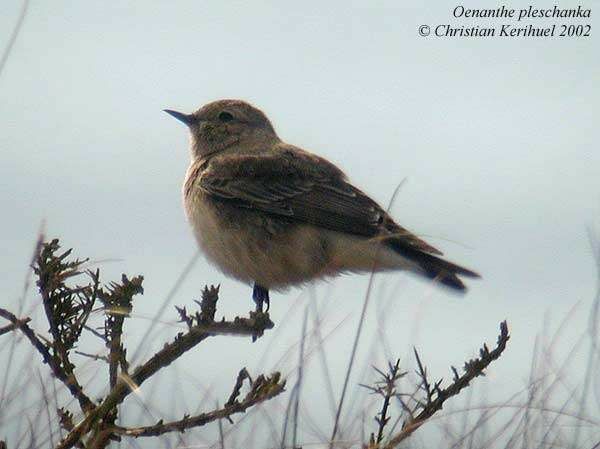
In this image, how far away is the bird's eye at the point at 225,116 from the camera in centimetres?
769

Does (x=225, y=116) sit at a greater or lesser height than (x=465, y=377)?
greater

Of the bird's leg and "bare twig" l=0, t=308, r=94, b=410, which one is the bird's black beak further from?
"bare twig" l=0, t=308, r=94, b=410

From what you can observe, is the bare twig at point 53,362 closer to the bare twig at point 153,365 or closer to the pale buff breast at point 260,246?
the bare twig at point 153,365

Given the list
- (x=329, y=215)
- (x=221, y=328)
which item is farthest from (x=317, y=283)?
(x=221, y=328)

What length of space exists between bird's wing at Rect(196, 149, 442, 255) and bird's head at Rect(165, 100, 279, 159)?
0.51m

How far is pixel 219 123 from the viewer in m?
7.64

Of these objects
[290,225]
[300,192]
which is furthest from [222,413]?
[300,192]

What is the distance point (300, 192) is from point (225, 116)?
1.48 meters

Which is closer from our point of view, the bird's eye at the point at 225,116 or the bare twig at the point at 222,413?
the bare twig at the point at 222,413

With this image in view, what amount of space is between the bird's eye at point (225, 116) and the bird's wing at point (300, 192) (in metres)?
0.70

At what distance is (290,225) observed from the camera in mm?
6082

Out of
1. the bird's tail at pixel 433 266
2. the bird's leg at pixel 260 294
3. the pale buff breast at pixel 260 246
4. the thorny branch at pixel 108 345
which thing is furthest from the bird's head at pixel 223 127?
the thorny branch at pixel 108 345

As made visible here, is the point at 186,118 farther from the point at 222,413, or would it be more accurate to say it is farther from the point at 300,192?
the point at 222,413

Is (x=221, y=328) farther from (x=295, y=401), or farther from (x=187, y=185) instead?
(x=187, y=185)
